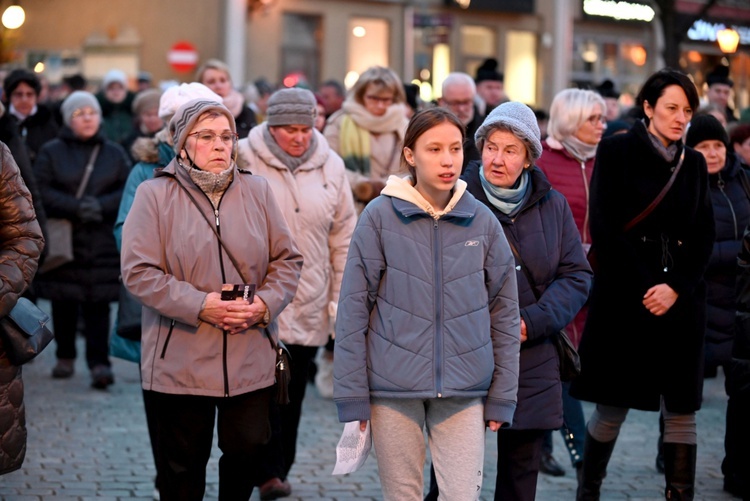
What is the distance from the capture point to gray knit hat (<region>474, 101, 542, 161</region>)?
5.96m

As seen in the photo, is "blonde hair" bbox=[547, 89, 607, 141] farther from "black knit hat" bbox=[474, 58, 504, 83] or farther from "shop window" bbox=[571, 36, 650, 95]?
"shop window" bbox=[571, 36, 650, 95]

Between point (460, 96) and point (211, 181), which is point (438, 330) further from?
point (460, 96)

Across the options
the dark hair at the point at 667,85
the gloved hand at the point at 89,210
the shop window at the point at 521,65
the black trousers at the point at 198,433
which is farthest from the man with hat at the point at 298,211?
the shop window at the point at 521,65

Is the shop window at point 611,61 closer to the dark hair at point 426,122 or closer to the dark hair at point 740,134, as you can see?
the dark hair at point 740,134

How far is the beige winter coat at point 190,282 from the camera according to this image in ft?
18.7

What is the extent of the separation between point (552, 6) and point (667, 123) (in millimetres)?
30384

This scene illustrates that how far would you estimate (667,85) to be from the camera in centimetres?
686

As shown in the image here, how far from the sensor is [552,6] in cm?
3644

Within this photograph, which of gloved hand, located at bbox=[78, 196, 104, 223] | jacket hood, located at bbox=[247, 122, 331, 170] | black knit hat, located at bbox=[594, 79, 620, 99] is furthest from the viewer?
black knit hat, located at bbox=[594, 79, 620, 99]

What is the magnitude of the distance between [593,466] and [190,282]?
250 cm

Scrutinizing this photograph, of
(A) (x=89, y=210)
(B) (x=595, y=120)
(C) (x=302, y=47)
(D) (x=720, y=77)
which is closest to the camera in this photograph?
(B) (x=595, y=120)

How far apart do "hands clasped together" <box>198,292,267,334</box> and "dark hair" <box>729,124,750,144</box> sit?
526 centimetres

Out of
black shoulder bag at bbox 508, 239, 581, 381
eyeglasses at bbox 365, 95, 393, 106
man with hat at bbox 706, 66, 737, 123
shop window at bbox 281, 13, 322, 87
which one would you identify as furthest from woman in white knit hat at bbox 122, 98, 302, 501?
shop window at bbox 281, 13, 322, 87

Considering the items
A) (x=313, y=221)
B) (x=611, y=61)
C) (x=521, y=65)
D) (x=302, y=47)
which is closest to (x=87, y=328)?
(x=313, y=221)
